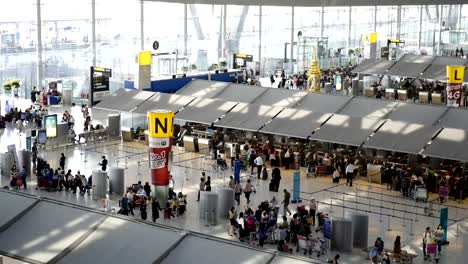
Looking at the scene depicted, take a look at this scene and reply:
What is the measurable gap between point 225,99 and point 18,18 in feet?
54.4

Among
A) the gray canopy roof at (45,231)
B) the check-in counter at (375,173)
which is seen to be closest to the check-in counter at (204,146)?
the check-in counter at (375,173)

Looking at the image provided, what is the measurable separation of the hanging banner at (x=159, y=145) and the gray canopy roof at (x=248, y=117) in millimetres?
8029

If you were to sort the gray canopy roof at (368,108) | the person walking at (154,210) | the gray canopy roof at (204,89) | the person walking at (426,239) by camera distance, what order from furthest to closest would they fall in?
the gray canopy roof at (204,89), the gray canopy roof at (368,108), the person walking at (154,210), the person walking at (426,239)

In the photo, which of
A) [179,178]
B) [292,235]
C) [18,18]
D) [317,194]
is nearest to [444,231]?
[292,235]

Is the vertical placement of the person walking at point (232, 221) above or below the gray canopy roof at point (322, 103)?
below

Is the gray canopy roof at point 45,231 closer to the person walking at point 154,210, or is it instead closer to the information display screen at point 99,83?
the person walking at point 154,210

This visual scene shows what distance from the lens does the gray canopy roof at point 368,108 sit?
3542 cm

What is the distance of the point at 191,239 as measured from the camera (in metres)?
14.5

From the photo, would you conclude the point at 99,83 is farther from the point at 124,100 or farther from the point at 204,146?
the point at 204,146

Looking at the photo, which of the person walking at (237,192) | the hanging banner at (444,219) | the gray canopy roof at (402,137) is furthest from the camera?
the gray canopy roof at (402,137)

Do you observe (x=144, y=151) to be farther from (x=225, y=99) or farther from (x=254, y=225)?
(x=254, y=225)

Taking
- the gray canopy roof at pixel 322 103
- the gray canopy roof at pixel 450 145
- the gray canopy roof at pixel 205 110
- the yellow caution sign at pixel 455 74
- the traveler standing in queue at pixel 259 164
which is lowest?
the traveler standing in queue at pixel 259 164

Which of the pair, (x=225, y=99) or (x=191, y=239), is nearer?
(x=191, y=239)

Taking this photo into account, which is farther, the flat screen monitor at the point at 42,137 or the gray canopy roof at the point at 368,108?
the flat screen monitor at the point at 42,137
